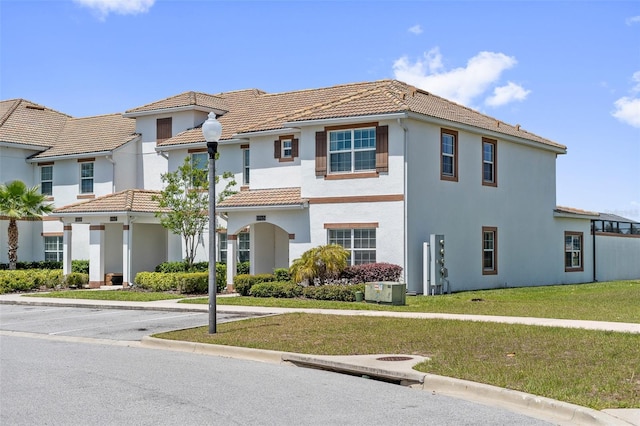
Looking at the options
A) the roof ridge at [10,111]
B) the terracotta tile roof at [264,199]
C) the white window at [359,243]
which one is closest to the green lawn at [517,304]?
the white window at [359,243]

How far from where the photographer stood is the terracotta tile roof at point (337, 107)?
89.5 feet

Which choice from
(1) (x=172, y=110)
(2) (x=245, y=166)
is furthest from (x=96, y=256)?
(1) (x=172, y=110)

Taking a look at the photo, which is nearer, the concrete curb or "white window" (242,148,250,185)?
the concrete curb

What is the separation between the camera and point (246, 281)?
2705 centimetres

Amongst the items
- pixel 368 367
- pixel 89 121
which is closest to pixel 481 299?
pixel 368 367

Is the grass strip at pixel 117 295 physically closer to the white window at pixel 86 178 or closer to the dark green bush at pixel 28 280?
the dark green bush at pixel 28 280

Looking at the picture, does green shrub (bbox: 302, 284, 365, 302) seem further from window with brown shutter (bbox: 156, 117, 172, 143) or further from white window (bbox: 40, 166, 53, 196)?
white window (bbox: 40, 166, 53, 196)

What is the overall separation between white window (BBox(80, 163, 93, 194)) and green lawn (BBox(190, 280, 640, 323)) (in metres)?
14.6

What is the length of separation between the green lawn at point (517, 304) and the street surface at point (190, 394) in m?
8.04

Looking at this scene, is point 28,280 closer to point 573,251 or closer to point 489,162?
point 489,162

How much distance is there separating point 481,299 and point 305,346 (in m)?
11.6

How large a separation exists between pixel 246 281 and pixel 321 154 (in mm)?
5140

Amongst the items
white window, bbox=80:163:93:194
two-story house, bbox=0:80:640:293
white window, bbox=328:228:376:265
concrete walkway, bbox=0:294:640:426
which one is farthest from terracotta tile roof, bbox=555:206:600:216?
white window, bbox=80:163:93:194

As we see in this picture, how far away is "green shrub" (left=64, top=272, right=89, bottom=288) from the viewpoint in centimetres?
3272
